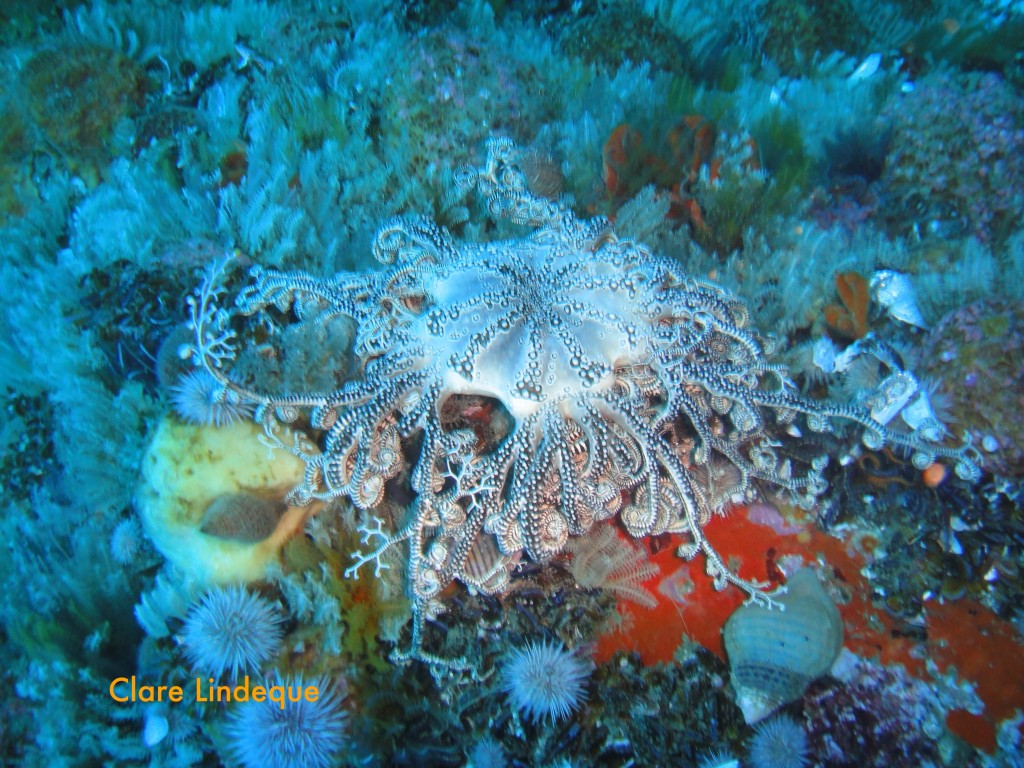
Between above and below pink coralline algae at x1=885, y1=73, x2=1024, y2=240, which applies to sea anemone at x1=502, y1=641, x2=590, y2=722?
below

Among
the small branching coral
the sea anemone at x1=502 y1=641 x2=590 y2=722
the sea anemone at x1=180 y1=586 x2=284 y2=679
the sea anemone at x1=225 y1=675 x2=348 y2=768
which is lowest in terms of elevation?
the sea anemone at x1=225 y1=675 x2=348 y2=768

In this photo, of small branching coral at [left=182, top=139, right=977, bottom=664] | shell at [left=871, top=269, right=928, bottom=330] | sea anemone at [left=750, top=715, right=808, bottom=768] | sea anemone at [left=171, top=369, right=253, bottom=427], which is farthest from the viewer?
shell at [left=871, top=269, right=928, bottom=330]

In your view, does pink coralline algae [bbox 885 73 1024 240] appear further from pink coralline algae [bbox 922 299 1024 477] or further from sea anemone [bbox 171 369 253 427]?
sea anemone [bbox 171 369 253 427]

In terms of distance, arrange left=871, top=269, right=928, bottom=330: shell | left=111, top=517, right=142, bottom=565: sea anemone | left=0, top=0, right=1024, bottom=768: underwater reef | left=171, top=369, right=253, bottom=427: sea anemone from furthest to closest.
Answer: left=111, top=517, right=142, bottom=565: sea anemone, left=871, top=269, right=928, bottom=330: shell, left=171, top=369, right=253, bottom=427: sea anemone, left=0, top=0, right=1024, bottom=768: underwater reef

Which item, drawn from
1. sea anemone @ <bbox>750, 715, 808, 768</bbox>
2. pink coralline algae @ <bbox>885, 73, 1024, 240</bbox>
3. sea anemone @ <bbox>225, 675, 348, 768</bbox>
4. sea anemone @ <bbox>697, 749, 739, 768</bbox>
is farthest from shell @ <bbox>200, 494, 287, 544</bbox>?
pink coralline algae @ <bbox>885, 73, 1024, 240</bbox>

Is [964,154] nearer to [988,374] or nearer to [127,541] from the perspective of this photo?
[988,374]

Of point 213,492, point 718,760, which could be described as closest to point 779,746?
point 718,760
